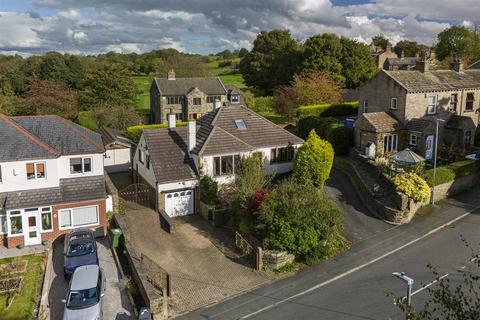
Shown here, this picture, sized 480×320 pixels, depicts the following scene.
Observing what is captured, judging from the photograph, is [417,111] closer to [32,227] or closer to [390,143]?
[390,143]

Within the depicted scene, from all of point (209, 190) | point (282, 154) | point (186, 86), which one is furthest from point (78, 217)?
point (186, 86)

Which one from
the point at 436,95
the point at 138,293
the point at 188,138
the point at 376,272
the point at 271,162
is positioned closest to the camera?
the point at 138,293

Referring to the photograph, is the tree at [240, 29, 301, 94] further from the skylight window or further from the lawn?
the lawn

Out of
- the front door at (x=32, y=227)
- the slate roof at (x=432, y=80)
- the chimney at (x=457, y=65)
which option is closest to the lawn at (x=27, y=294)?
the front door at (x=32, y=227)

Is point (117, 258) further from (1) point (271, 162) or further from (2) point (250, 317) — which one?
(1) point (271, 162)

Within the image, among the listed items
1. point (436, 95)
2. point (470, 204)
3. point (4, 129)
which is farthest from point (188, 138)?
point (436, 95)

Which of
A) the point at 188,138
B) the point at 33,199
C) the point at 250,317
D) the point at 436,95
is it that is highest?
the point at 436,95

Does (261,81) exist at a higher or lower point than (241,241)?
higher

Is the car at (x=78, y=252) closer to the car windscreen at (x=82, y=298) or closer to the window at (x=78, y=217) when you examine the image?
the window at (x=78, y=217)
